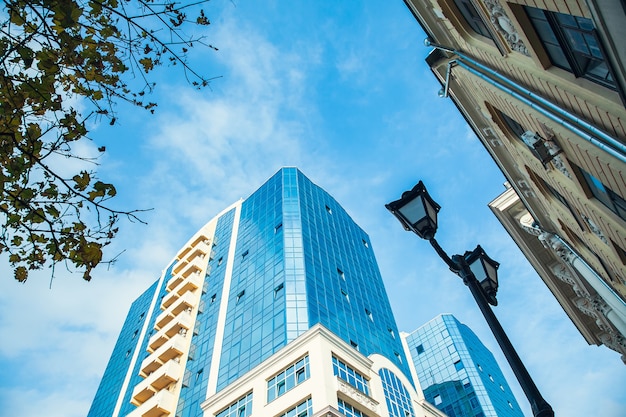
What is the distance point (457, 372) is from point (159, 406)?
51.3 m

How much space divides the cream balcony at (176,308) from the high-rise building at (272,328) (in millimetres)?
104

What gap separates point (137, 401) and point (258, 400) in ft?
60.6

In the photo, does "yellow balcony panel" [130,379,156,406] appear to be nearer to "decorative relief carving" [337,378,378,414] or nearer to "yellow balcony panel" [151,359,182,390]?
"yellow balcony panel" [151,359,182,390]

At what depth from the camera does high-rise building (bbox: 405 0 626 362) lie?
6395 millimetres

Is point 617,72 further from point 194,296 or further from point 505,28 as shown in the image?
point 194,296

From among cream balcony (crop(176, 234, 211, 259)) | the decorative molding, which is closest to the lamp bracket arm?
the decorative molding

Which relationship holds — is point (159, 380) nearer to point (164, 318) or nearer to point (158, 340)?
point (158, 340)

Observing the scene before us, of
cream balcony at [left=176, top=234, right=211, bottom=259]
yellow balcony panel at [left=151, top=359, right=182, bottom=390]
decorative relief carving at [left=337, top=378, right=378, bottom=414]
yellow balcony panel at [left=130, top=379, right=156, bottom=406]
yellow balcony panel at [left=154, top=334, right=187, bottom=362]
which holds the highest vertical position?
cream balcony at [left=176, top=234, right=211, bottom=259]

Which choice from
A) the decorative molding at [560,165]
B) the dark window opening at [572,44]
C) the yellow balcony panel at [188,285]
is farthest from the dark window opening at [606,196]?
the yellow balcony panel at [188,285]

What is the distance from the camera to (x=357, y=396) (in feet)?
80.6

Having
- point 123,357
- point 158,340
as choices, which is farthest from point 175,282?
point 123,357

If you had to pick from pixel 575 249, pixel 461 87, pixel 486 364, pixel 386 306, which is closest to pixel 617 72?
pixel 461 87

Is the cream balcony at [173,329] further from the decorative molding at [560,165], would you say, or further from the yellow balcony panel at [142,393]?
the decorative molding at [560,165]

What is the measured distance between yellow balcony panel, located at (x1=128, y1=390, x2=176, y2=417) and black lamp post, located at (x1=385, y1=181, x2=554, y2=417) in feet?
Result: 114
